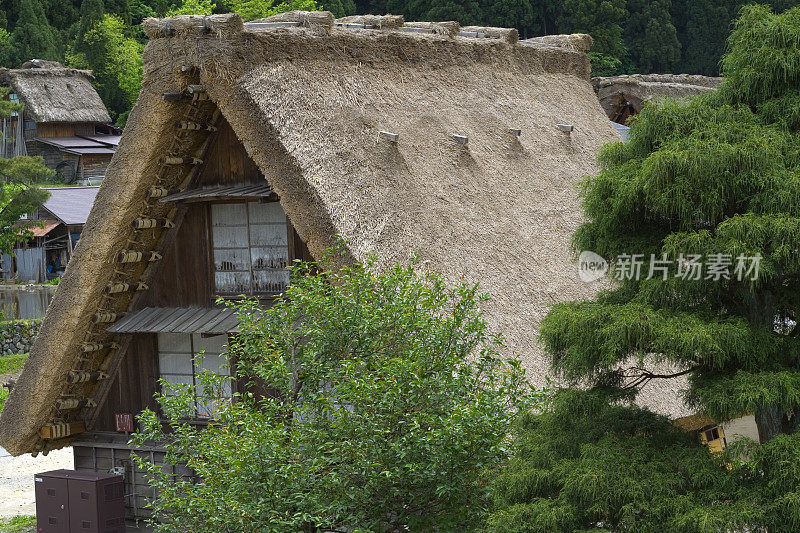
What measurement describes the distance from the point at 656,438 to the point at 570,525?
0.80 metres

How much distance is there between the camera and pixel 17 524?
12.5 metres

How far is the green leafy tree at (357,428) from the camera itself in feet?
21.1

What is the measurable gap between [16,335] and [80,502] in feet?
48.0

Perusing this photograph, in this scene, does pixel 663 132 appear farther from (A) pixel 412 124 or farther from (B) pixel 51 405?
(B) pixel 51 405

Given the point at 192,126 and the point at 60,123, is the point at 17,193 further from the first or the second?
the point at 60,123

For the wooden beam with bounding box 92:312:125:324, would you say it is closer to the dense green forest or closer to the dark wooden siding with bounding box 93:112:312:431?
the dark wooden siding with bounding box 93:112:312:431

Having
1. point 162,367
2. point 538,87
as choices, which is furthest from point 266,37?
point 538,87

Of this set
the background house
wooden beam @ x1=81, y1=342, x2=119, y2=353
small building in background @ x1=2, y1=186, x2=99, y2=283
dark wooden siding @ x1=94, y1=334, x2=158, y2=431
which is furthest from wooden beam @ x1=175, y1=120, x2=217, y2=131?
small building in background @ x1=2, y1=186, x2=99, y2=283

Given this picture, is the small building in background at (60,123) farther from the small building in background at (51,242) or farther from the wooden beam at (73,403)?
the wooden beam at (73,403)

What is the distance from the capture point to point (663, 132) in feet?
19.5

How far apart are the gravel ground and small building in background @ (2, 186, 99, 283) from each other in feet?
41.8

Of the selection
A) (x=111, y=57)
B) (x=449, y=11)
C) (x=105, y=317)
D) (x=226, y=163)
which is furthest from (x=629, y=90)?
(x=111, y=57)

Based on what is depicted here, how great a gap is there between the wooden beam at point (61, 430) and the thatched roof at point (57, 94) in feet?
99.0

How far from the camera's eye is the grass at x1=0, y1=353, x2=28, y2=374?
75.2ft
